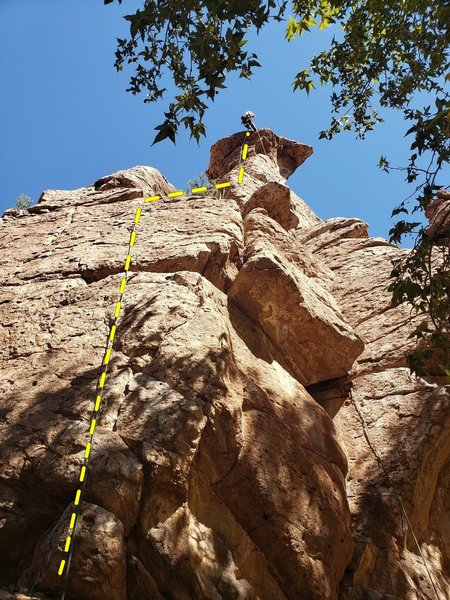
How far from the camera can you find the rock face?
516 centimetres

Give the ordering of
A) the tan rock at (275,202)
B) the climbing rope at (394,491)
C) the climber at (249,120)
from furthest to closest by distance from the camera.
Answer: the climber at (249,120) < the tan rock at (275,202) < the climbing rope at (394,491)

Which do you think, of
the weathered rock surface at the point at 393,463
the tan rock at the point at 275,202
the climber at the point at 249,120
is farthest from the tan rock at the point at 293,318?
the climber at the point at 249,120

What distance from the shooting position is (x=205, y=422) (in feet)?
19.6

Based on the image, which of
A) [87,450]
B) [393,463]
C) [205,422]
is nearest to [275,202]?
[393,463]

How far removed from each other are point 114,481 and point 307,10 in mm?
6806

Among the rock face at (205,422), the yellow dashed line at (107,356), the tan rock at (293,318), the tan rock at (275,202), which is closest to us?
the rock face at (205,422)

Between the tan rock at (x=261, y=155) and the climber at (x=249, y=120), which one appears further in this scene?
the climber at (x=249, y=120)

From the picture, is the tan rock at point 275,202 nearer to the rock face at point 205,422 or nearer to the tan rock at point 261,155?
the rock face at point 205,422

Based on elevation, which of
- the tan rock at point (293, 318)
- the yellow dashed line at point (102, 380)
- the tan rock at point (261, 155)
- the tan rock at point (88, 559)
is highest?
the tan rock at point (261, 155)

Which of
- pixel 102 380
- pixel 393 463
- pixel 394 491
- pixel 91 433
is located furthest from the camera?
pixel 393 463

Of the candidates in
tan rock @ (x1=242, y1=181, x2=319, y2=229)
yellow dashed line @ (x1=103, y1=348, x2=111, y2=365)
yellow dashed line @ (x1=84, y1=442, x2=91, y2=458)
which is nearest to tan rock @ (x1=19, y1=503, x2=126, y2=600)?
yellow dashed line @ (x1=84, y1=442, x2=91, y2=458)

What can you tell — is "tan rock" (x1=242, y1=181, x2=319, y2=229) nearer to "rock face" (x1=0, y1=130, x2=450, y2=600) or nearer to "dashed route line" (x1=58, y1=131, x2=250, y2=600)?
"rock face" (x1=0, y1=130, x2=450, y2=600)

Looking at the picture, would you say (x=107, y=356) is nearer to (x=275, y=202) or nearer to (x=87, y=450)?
(x=87, y=450)

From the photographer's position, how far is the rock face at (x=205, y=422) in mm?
5164
